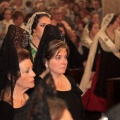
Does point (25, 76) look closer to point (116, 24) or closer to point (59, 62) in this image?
point (59, 62)

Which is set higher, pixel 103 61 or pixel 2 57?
pixel 2 57

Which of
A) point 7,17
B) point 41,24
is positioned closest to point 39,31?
point 41,24

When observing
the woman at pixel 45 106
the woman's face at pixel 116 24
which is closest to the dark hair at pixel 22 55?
the woman at pixel 45 106

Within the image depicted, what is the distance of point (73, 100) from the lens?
155 inches

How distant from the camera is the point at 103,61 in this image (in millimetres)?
7543

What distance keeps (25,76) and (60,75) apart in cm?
Answer: 60

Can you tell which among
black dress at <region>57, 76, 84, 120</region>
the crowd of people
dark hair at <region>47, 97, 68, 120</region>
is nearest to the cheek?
the crowd of people

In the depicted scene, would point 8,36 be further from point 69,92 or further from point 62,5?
point 62,5

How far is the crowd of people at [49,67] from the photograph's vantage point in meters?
2.37

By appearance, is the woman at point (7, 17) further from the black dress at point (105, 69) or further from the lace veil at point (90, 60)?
the black dress at point (105, 69)

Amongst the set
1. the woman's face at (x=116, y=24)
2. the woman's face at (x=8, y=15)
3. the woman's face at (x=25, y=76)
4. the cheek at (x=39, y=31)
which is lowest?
the woman's face at (x=8, y=15)

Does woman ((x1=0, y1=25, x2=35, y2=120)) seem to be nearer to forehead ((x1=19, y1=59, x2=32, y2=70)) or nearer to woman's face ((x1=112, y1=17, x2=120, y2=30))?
forehead ((x1=19, y1=59, x2=32, y2=70))

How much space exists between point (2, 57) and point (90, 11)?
334 inches

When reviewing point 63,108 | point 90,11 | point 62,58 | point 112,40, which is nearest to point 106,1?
point 90,11
